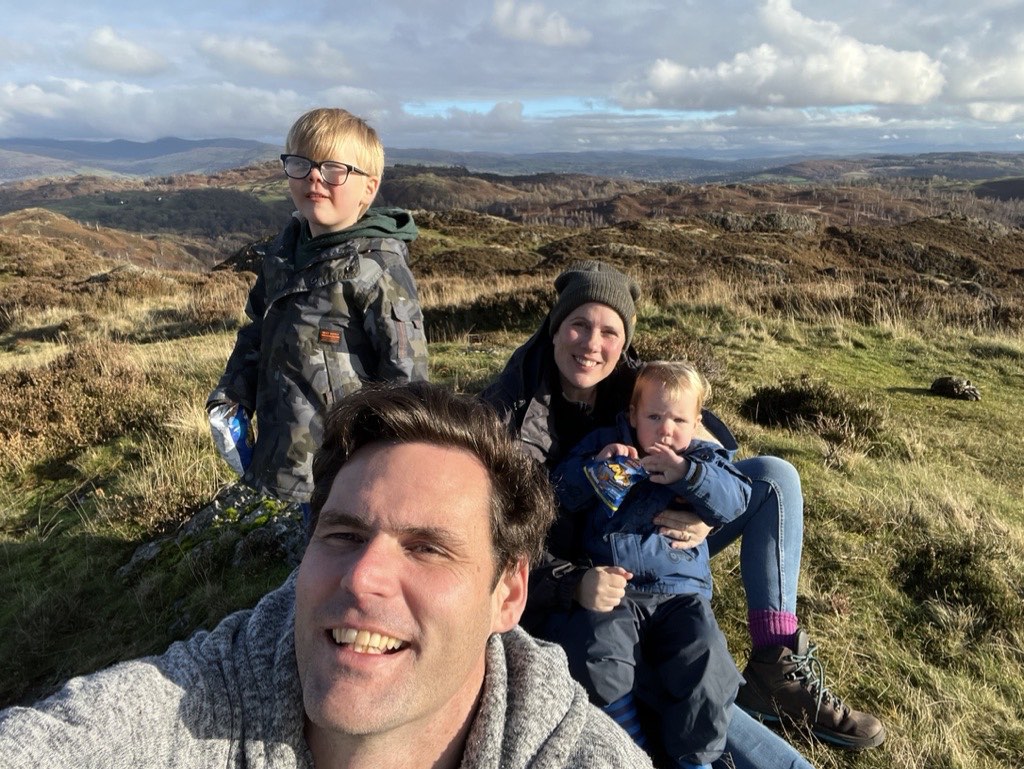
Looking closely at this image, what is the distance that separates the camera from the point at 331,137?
8.62ft

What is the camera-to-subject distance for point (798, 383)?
6613mm

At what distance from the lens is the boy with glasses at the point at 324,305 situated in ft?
8.67

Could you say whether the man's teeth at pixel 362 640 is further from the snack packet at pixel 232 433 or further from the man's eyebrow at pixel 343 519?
the snack packet at pixel 232 433

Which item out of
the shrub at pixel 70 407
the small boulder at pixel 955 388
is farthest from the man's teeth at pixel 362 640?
the small boulder at pixel 955 388

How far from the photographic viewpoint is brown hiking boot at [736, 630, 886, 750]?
7.98 feet

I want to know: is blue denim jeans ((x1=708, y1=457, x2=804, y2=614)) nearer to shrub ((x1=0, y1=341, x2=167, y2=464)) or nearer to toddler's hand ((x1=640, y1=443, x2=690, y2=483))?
toddler's hand ((x1=640, y1=443, x2=690, y2=483))

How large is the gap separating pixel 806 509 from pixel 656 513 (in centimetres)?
221

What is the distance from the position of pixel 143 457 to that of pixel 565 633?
3983 millimetres

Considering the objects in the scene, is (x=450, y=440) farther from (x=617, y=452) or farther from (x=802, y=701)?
(x=802, y=701)

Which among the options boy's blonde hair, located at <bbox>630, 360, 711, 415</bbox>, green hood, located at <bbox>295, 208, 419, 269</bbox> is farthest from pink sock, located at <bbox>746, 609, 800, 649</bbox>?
green hood, located at <bbox>295, 208, 419, 269</bbox>

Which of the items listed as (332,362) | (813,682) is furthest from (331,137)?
(813,682)

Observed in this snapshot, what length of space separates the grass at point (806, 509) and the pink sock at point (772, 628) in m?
0.41

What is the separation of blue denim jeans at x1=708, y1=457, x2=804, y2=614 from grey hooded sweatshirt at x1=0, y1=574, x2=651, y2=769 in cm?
136

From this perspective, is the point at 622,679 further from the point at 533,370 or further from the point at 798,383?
the point at 798,383
